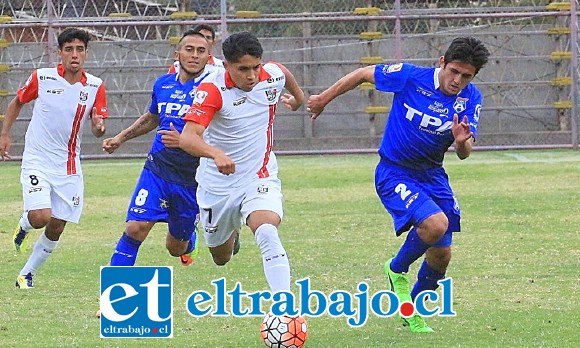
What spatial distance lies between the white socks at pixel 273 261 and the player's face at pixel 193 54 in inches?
92.0

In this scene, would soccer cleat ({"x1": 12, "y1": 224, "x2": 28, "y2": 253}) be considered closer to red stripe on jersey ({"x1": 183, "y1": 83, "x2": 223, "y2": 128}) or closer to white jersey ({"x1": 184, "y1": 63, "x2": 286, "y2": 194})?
white jersey ({"x1": 184, "y1": 63, "x2": 286, "y2": 194})

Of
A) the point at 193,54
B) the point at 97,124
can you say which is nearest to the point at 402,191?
the point at 193,54

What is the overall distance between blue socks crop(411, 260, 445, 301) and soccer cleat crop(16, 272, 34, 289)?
3.32m

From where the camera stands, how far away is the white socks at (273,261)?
7.46 meters

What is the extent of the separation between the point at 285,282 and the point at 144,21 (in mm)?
15942

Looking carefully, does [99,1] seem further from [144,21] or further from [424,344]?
[424,344]

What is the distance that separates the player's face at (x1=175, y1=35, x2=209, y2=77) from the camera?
961 centimetres

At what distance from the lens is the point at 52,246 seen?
10289 mm

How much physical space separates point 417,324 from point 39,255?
363 centimetres

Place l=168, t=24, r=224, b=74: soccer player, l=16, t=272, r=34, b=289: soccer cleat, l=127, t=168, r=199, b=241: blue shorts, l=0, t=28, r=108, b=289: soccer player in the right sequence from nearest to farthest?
l=127, t=168, r=199, b=241: blue shorts
l=168, t=24, r=224, b=74: soccer player
l=16, t=272, r=34, b=289: soccer cleat
l=0, t=28, r=108, b=289: soccer player

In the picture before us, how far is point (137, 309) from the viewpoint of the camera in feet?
26.2

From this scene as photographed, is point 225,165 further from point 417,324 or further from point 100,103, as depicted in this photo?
point 100,103

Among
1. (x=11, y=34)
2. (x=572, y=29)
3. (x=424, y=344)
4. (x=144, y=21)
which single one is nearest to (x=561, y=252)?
(x=424, y=344)

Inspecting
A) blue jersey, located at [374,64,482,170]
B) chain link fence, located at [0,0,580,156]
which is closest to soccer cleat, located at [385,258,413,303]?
blue jersey, located at [374,64,482,170]
